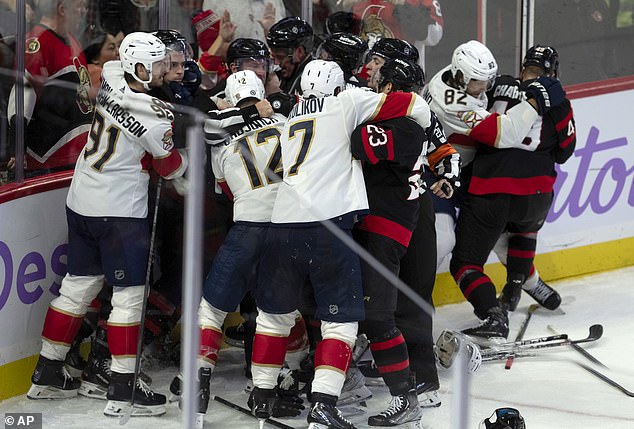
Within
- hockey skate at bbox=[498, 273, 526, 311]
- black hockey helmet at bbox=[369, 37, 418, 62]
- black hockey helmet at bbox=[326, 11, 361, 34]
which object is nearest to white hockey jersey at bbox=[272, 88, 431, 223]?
black hockey helmet at bbox=[369, 37, 418, 62]

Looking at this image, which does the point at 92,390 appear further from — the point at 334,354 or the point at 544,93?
the point at 544,93

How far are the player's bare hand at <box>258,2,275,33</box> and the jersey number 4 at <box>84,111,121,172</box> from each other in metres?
1.24

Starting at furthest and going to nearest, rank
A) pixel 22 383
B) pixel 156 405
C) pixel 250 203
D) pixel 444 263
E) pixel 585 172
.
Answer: pixel 585 172
pixel 444 263
pixel 22 383
pixel 250 203
pixel 156 405

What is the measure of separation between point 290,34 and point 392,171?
3.05 feet

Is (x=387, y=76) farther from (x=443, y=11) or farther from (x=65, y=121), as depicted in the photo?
(x=443, y=11)

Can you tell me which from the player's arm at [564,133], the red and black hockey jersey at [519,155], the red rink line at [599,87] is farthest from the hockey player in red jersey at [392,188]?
the red rink line at [599,87]

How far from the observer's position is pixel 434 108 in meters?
4.62

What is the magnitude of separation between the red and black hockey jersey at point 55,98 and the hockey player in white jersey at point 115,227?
10 cm

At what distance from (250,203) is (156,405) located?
0.77 metres

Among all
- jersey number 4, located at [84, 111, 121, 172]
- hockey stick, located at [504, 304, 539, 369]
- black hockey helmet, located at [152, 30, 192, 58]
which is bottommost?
hockey stick, located at [504, 304, 539, 369]

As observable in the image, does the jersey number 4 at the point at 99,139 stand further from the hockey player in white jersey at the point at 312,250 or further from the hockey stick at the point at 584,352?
the hockey stick at the point at 584,352

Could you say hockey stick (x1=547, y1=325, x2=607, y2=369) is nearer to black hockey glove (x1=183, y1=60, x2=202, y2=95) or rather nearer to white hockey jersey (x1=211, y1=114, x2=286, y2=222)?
white hockey jersey (x1=211, y1=114, x2=286, y2=222)

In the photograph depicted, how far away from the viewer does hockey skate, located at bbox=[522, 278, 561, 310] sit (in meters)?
5.04

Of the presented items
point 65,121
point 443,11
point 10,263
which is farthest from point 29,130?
point 443,11
